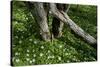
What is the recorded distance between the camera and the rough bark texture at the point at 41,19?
2551 mm

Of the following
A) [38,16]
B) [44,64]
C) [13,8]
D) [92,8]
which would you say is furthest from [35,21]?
[92,8]

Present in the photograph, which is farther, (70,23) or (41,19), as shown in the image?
(70,23)

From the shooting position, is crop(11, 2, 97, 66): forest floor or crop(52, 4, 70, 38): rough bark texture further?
crop(52, 4, 70, 38): rough bark texture

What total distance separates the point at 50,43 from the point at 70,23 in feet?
1.16

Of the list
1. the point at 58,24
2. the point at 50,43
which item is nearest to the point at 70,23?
the point at 58,24

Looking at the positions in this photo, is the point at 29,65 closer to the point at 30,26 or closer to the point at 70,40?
the point at 30,26

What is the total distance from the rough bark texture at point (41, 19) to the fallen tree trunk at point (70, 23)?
121 millimetres

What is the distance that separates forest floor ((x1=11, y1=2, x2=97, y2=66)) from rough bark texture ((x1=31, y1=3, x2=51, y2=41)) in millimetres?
49

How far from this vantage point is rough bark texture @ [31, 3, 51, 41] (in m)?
2.55

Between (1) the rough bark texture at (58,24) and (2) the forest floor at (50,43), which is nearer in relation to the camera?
(2) the forest floor at (50,43)

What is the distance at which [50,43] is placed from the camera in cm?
262

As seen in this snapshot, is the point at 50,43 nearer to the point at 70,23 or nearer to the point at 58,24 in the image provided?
the point at 58,24

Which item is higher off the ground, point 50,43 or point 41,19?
point 41,19

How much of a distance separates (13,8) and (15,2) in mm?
69
